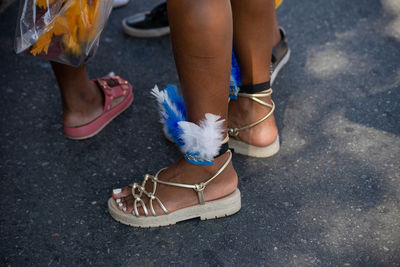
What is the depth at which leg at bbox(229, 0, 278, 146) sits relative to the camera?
131 cm

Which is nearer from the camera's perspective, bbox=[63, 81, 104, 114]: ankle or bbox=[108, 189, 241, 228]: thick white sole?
bbox=[108, 189, 241, 228]: thick white sole

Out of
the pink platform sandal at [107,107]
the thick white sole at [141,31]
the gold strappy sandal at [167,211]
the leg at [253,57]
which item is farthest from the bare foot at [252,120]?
the thick white sole at [141,31]

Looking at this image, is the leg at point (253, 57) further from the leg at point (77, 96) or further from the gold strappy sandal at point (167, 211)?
the leg at point (77, 96)

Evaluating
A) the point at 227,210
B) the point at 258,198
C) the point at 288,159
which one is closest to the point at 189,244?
the point at 227,210

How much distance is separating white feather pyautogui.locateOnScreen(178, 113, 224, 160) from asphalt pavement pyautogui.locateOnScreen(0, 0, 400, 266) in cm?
29

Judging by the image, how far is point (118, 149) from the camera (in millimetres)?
1680

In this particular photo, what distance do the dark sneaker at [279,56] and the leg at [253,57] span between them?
432mm

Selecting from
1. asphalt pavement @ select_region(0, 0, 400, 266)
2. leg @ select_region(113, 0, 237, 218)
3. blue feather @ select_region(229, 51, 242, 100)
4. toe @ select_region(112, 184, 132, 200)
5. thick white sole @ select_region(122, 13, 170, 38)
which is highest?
leg @ select_region(113, 0, 237, 218)

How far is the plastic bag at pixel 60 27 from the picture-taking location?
1.20 metres

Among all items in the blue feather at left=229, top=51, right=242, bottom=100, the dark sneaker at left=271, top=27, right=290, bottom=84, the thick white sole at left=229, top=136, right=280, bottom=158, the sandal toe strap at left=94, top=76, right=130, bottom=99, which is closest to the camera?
the blue feather at left=229, top=51, right=242, bottom=100

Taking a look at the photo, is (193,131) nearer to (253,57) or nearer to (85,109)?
(253,57)

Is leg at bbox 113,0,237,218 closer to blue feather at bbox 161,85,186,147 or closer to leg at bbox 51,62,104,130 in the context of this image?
blue feather at bbox 161,85,186,147

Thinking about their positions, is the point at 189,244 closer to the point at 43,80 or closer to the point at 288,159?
the point at 288,159

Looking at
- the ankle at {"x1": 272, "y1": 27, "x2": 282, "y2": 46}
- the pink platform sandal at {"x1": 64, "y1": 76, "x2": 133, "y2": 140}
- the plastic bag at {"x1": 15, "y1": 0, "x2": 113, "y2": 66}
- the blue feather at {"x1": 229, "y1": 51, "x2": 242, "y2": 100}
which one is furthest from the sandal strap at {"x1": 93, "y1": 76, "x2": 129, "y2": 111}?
the ankle at {"x1": 272, "y1": 27, "x2": 282, "y2": 46}
